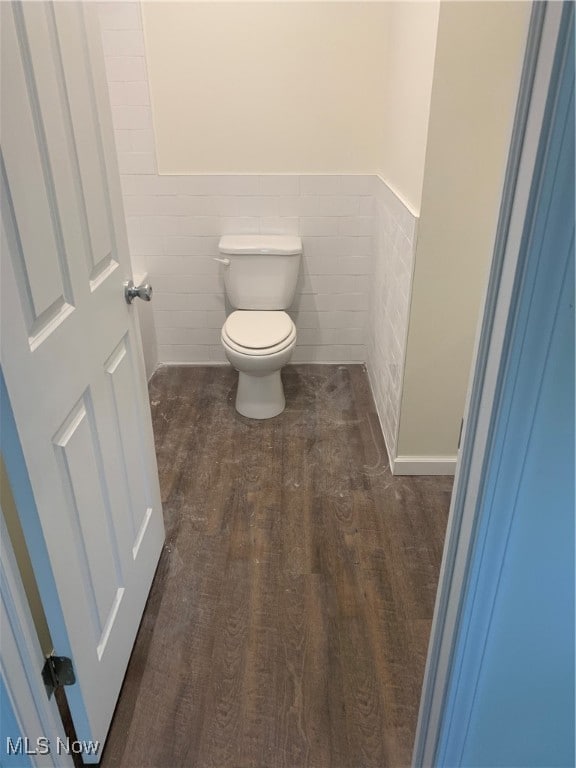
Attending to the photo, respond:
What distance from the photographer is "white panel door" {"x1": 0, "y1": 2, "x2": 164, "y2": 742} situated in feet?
2.95

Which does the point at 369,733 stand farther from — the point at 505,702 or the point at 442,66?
the point at 442,66

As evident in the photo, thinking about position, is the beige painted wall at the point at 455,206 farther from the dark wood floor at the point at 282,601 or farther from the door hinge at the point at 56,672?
the door hinge at the point at 56,672

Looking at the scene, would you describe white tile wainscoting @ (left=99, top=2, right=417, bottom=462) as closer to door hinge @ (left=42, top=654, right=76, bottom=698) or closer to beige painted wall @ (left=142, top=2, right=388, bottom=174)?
beige painted wall @ (left=142, top=2, right=388, bottom=174)

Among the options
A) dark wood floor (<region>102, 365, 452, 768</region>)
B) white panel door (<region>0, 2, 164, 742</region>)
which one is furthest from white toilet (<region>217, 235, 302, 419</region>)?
A: white panel door (<region>0, 2, 164, 742</region>)

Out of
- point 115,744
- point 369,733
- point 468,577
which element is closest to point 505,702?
point 468,577

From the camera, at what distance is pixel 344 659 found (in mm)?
1568

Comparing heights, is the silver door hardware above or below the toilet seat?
above

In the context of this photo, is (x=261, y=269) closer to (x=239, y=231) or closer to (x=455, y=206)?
(x=239, y=231)

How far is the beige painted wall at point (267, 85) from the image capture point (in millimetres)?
2508

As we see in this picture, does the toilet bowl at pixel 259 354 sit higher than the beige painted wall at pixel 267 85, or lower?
lower

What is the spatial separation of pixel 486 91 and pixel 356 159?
107 cm

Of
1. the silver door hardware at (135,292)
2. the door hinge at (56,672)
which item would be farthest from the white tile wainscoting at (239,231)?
the door hinge at (56,672)

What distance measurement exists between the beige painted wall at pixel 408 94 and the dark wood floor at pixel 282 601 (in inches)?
44.0

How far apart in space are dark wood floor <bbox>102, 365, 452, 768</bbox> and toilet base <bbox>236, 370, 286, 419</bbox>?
51mm
